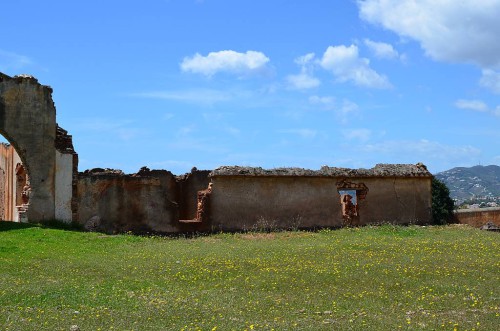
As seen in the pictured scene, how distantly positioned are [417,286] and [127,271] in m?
6.47

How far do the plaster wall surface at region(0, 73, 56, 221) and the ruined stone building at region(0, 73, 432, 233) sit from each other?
37 mm

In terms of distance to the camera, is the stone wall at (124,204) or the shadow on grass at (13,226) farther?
the stone wall at (124,204)

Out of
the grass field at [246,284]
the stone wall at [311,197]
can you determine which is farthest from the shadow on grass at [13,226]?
the stone wall at [311,197]

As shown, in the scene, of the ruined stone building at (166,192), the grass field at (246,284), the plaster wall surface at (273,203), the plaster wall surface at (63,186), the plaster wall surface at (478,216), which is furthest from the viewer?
the plaster wall surface at (478,216)

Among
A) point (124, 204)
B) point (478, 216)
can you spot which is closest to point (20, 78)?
point (124, 204)

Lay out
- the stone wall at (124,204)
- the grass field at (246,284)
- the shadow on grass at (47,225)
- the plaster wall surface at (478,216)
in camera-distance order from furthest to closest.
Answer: the plaster wall surface at (478,216), the stone wall at (124,204), the shadow on grass at (47,225), the grass field at (246,284)

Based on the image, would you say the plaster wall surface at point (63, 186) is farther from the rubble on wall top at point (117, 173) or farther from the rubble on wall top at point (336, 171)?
the rubble on wall top at point (336, 171)

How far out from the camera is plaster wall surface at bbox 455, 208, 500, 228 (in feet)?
105

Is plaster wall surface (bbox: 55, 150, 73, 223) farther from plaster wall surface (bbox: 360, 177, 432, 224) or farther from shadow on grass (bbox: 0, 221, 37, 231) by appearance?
plaster wall surface (bbox: 360, 177, 432, 224)

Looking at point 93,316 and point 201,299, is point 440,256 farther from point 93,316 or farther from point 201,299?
point 93,316

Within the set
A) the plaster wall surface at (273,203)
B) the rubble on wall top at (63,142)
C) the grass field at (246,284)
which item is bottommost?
the grass field at (246,284)

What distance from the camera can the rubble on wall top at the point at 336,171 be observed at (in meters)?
26.5

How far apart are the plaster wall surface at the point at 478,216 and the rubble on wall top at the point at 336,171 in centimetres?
349

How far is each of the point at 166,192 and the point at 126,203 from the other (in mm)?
2530
